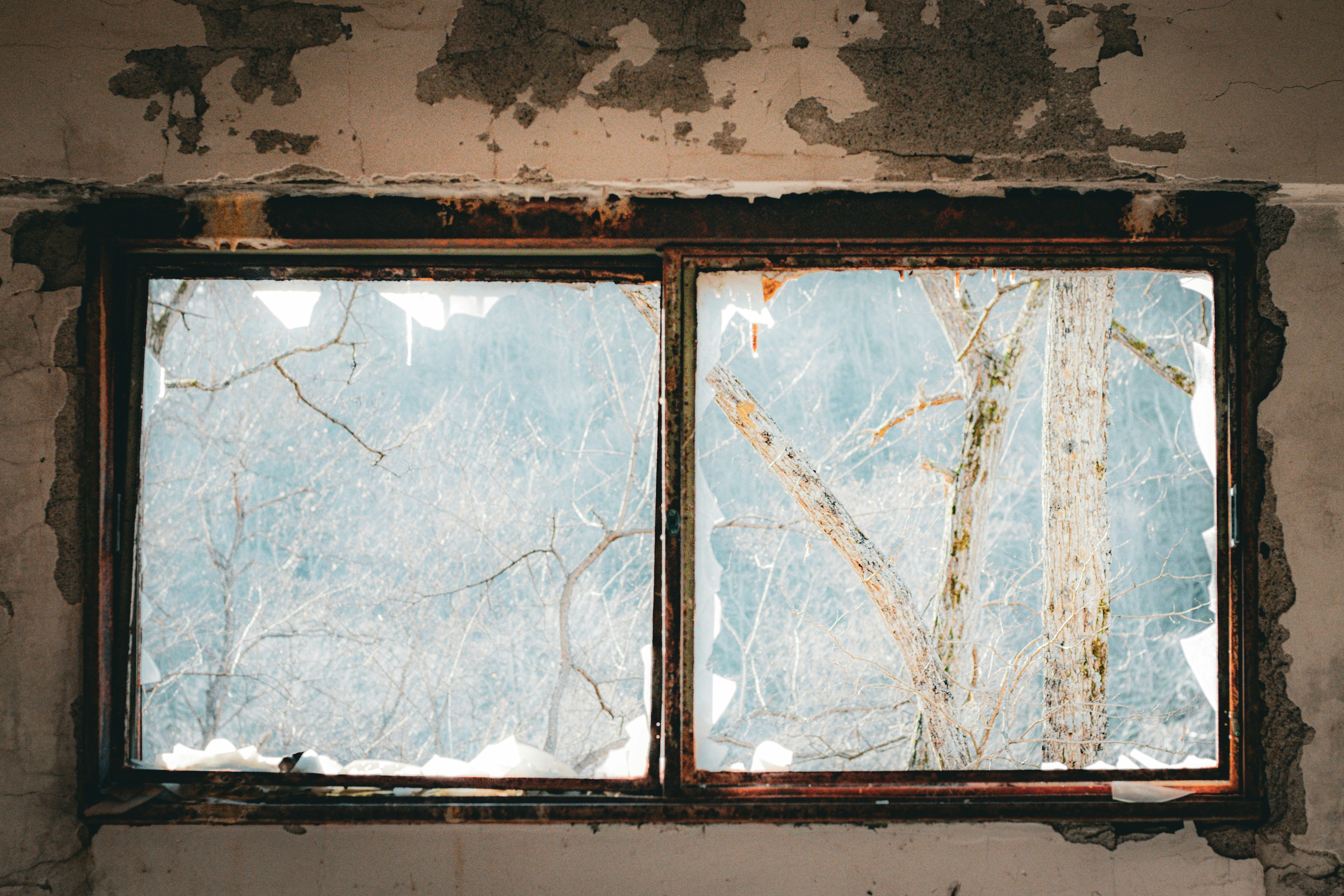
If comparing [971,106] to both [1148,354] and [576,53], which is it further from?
[1148,354]

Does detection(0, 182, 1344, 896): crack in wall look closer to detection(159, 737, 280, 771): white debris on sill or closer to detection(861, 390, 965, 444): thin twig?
detection(159, 737, 280, 771): white debris on sill

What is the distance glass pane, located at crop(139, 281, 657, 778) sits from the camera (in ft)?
4.76

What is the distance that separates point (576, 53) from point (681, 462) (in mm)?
772

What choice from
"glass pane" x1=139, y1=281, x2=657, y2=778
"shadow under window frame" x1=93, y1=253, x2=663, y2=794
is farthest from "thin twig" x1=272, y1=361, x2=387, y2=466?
"shadow under window frame" x1=93, y1=253, x2=663, y2=794

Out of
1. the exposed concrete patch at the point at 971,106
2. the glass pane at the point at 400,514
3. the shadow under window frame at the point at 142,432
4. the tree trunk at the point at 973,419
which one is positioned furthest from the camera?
the tree trunk at the point at 973,419

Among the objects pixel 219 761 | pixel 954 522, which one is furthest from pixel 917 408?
pixel 219 761

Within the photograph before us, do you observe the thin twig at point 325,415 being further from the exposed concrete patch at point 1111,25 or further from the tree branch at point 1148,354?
the tree branch at point 1148,354

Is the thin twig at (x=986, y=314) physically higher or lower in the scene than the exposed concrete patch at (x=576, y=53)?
lower

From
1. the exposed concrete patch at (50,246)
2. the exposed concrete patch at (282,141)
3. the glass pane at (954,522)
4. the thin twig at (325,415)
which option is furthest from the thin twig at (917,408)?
the exposed concrete patch at (50,246)

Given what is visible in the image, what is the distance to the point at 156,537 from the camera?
1.37 m

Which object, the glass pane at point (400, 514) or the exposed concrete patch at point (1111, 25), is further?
the glass pane at point (400, 514)

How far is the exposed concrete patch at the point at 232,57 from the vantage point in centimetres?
117

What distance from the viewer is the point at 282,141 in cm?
117

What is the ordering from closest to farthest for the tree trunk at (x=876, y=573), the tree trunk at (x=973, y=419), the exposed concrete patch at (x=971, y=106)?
the exposed concrete patch at (x=971, y=106), the tree trunk at (x=876, y=573), the tree trunk at (x=973, y=419)
